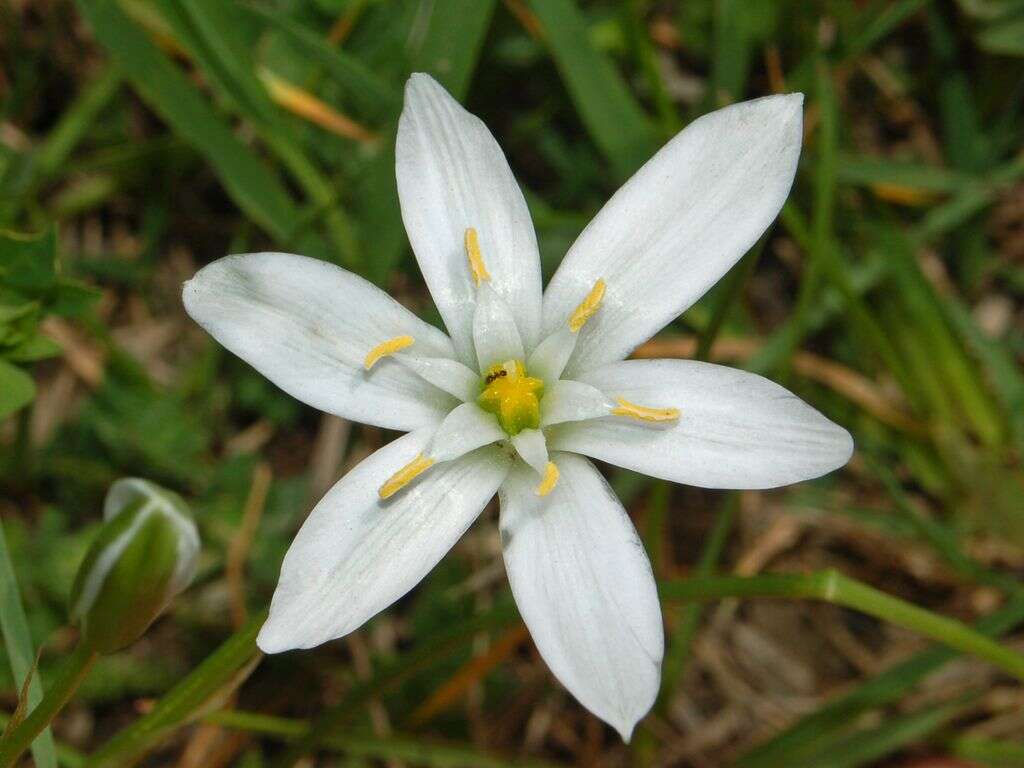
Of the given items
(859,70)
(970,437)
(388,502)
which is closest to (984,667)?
(970,437)

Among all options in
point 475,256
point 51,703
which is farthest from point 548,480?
point 51,703

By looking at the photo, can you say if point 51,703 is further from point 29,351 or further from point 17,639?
point 29,351

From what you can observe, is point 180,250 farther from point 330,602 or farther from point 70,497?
point 330,602

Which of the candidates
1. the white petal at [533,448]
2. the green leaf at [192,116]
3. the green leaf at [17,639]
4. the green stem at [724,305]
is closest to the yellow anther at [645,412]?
the white petal at [533,448]

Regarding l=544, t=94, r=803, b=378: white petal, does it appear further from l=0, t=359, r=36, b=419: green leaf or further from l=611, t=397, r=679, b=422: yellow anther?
l=0, t=359, r=36, b=419: green leaf

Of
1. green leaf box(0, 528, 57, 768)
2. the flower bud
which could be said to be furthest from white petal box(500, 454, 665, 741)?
green leaf box(0, 528, 57, 768)

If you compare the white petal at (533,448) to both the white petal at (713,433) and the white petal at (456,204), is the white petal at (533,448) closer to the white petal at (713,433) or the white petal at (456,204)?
the white petal at (713,433)
